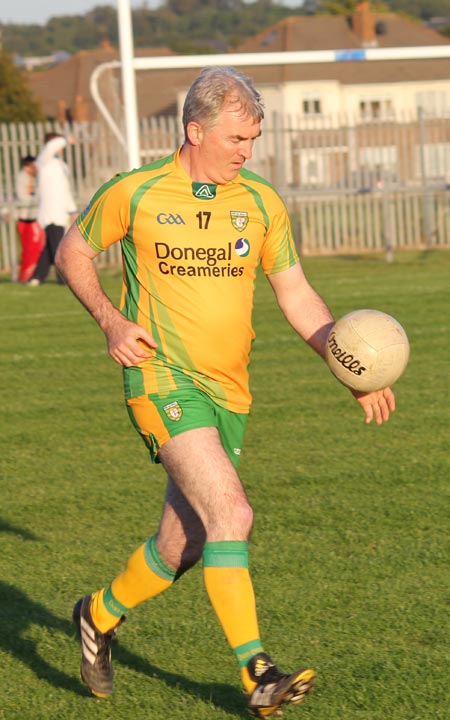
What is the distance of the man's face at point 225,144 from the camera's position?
15.4ft

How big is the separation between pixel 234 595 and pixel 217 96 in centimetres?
175

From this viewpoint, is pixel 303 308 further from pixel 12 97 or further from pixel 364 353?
pixel 12 97

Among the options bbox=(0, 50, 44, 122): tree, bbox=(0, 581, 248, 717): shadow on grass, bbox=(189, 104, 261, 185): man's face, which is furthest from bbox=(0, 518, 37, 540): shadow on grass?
bbox=(0, 50, 44, 122): tree

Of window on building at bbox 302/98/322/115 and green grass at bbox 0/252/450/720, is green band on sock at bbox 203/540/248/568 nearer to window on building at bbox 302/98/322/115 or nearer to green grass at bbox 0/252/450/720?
green grass at bbox 0/252/450/720

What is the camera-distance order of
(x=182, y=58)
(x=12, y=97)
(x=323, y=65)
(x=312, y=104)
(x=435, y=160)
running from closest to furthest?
(x=182, y=58)
(x=435, y=160)
(x=12, y=97)
(x=312, y=104)
(x=323, y=65)

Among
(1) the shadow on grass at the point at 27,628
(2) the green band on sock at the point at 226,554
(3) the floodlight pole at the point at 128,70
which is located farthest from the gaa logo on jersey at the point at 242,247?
(3) the floodlight pole at the point at 128,70

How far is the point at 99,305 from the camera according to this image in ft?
16.0

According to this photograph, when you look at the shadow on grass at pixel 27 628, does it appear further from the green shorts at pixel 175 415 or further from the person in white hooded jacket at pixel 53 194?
the person in white hooded jacket at pixel 53 194

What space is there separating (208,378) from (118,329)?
1.36 feet

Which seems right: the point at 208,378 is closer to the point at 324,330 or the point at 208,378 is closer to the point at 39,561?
the point at 324,330

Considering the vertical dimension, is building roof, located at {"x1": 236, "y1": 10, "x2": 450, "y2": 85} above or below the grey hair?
below

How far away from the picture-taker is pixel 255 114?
15.6ft

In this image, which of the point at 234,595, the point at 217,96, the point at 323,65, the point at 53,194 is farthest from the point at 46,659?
the point at 323,65

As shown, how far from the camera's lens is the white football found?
198 inches
